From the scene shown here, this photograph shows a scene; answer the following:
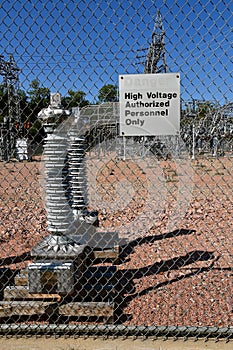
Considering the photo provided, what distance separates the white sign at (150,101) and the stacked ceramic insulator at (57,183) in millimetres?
1324

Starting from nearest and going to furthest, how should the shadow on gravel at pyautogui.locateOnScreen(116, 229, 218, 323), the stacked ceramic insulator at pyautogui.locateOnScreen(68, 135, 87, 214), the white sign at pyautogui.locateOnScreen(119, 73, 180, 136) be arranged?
the white sign at pyautogui.locateOnScreen(119, 73, 180, 136), the shadow on gravel at pyautogui.locateOnScreen(116, 229, 218, 323), the stacked ceramic insulator at pyautogui.locateOnScreen(68, 135, 87, 214)

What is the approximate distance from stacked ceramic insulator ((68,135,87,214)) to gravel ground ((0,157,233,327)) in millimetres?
747

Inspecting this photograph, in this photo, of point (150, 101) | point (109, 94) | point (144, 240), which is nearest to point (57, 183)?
point (109, 94)

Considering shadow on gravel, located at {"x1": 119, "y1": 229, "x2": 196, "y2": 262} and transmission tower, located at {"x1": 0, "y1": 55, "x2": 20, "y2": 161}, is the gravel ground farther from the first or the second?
transmission tower, located at {"x1": 0, "y1": 55, "x2": 20, "y2": 161}

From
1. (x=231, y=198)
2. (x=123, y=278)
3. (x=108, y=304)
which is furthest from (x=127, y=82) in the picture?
(x=231, y=198)

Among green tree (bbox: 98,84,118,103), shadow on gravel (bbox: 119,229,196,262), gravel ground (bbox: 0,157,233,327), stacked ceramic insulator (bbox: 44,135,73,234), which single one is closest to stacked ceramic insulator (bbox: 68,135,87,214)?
gravel ground (bbox: 0,157,233,327)

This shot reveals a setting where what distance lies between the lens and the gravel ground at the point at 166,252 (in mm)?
4266

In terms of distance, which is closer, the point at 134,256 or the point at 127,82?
the point at 127,82

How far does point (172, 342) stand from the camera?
11.1ft

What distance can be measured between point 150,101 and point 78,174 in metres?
3.07

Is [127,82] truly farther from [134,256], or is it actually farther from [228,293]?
[134,256]

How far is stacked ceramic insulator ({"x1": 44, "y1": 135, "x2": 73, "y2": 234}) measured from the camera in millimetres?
4516

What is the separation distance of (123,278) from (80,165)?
2.01 meters

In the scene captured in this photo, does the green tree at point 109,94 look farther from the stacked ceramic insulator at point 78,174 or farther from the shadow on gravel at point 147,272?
the shadow on gravel at point 147,272
